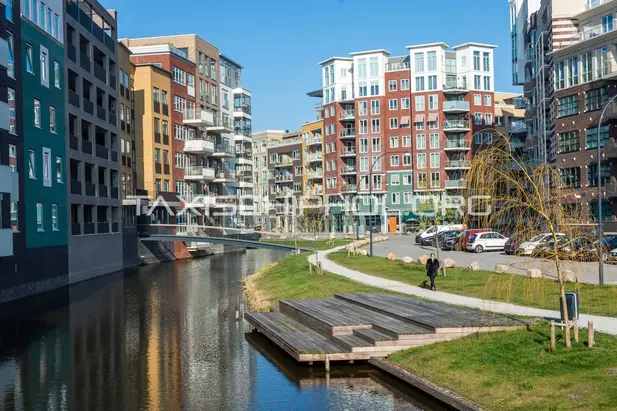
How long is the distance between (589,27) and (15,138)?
47.2 m

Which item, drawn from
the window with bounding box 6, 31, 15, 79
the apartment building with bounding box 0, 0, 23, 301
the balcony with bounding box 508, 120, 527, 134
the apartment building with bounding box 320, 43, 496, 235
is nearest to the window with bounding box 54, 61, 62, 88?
the apartment building with bounding box 0, 0, 23, 301

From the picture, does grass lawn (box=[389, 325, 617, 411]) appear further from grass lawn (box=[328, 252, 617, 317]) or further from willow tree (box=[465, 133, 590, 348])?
grass lawn (box=[328, 252, 617, 317])

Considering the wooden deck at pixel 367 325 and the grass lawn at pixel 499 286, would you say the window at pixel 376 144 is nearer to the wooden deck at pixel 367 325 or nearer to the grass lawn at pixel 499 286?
the grass lawn at pixel 499 286

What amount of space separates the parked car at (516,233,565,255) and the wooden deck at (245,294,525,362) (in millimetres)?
2550

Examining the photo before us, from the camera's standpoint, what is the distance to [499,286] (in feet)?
65.9

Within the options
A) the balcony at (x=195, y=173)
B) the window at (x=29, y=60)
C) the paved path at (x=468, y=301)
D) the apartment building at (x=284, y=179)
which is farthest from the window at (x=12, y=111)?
the apartment building at (x=284, y=179)

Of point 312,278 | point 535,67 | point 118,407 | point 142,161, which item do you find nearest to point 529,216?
Answer: point 118,407

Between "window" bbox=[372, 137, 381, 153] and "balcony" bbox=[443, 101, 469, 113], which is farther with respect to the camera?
"window" bbox=[372, 137, 381, 153]

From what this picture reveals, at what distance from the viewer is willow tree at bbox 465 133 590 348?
15.9 metres

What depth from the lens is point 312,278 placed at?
37062 mm

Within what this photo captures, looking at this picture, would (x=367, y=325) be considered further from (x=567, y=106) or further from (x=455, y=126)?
(x=455, y=126)

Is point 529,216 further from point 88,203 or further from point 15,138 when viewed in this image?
point 88,203

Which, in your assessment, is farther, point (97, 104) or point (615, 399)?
point (97, 104)

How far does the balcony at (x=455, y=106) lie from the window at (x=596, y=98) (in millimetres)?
44179
